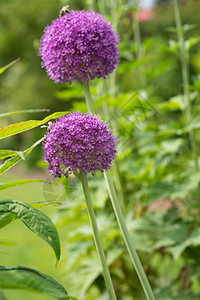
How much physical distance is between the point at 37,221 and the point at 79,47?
45 cm

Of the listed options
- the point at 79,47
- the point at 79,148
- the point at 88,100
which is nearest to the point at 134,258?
the point at 79,148

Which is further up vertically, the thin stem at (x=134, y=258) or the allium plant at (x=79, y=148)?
the allium plant at (x=79, y=148)

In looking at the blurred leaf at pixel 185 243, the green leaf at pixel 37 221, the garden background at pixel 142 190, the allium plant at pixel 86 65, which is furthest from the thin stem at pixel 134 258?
the blurred leaf at pixel 185 243

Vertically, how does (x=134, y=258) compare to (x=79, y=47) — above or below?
below

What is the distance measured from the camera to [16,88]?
12.3 meters

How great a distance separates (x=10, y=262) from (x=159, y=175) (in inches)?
89.5

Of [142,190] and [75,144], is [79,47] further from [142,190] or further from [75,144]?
[142,190]

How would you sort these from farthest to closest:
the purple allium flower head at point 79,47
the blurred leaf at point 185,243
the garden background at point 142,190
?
the garden background at point 142,190 < the blurred leaf at point 185,243 < the purple allium flower head at point 79,47

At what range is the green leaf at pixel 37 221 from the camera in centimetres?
68

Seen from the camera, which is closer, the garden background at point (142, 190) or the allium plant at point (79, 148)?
the allium plant at point (79, 148)

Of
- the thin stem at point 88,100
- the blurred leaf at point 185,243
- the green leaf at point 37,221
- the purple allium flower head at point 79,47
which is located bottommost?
the blurred leaf at point 185,243

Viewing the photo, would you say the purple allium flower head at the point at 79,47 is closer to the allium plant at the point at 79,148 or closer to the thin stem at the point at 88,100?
the thin stem at the point at 88,100

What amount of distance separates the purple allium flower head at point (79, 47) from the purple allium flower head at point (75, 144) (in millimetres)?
209

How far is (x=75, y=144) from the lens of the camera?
806 mm
